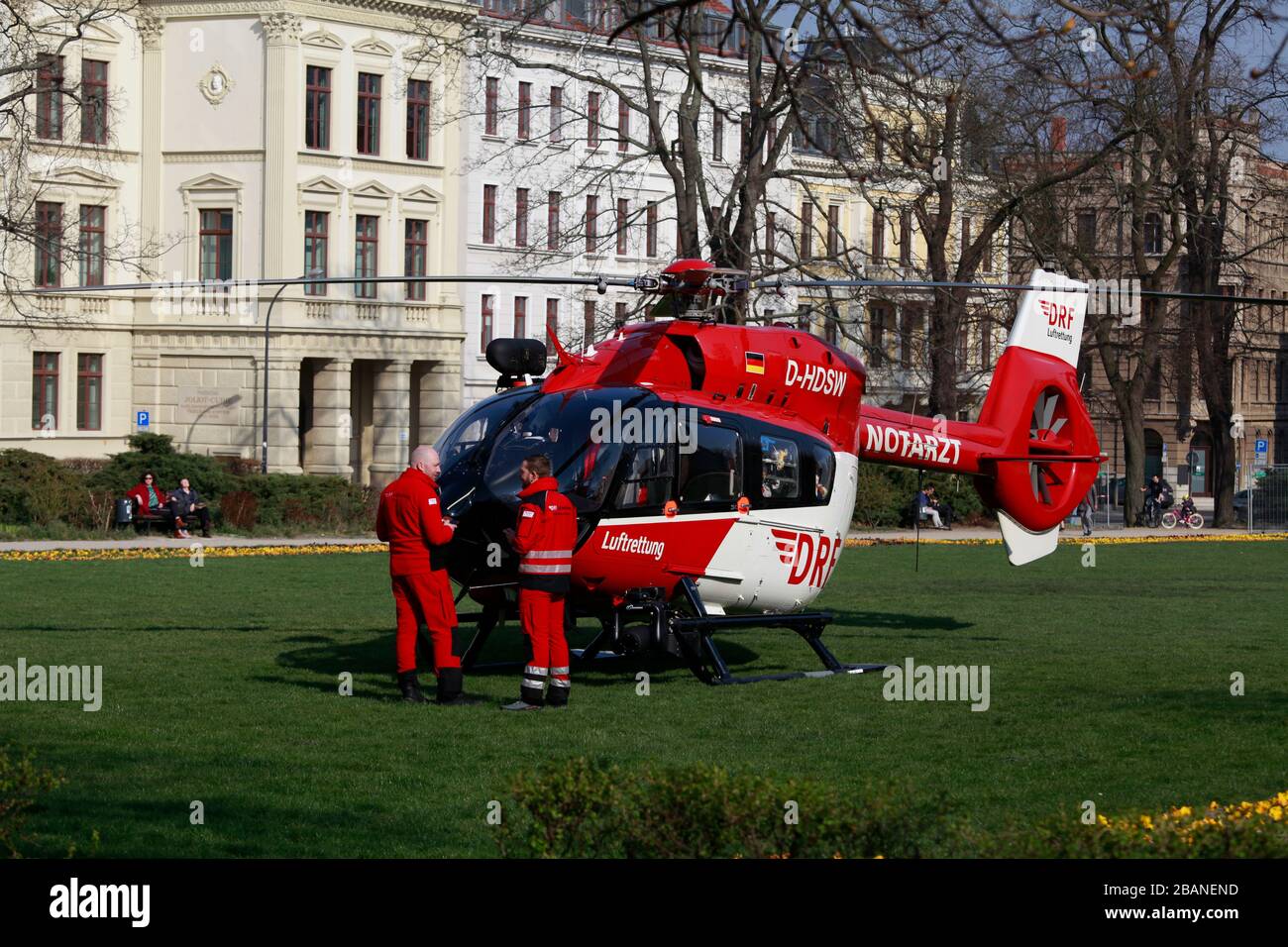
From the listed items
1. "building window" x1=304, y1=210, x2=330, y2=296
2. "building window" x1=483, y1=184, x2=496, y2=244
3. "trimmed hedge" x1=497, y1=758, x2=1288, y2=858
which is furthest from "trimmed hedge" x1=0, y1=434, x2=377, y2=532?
"trimmed hedge" x1=497, y1=758, x2=1288, y2=858

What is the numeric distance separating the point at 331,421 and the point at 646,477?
4850 centimetres

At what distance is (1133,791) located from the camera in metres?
12.3

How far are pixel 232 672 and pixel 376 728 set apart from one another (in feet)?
12.2

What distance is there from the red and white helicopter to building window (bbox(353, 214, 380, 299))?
4729cm

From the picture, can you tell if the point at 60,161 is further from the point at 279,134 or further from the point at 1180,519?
the point at 1180,519

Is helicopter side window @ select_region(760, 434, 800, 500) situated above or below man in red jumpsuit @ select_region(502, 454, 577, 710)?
above

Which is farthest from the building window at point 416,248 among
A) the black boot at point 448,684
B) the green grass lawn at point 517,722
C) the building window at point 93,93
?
the black boot at point 448,684

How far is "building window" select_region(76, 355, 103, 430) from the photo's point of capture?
61906 mm

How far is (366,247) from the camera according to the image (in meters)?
66.2

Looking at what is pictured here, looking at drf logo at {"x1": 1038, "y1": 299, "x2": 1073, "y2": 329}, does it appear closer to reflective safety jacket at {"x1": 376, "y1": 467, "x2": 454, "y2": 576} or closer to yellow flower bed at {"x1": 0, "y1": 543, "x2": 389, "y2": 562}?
reflective safety jacket at {"x1": 376, "y1": 467, "x2": 454, "y2": 576}

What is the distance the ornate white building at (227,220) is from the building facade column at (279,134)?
66mm

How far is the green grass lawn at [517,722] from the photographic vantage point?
11.4 meters

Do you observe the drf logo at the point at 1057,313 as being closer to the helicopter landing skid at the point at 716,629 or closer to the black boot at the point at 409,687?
the helicopter landing skid at the point at 716,629

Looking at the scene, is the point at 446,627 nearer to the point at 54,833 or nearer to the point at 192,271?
the point at 54,833
